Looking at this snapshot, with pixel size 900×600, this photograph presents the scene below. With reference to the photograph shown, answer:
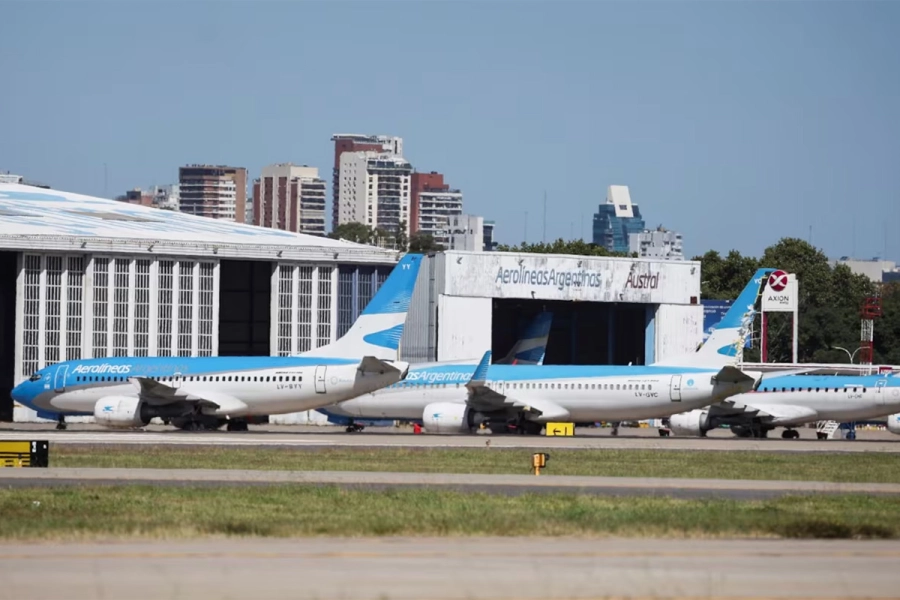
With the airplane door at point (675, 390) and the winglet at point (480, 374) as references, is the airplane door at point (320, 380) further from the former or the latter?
the airplane door at point (675, 390)

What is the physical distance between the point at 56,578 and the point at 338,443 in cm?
3656

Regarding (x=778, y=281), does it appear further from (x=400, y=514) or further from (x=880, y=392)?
(x=400, y=514)

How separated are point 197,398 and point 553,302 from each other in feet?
120

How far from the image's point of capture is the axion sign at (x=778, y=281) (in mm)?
101625

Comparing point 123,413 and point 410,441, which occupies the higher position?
point 123,413

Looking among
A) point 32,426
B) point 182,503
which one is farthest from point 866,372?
point 182,503

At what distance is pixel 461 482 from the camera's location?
35.1 m

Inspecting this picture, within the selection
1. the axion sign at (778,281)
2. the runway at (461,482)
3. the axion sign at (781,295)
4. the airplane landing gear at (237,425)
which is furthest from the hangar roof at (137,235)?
the runway at (461,482)

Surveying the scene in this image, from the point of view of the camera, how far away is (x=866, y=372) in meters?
87.8

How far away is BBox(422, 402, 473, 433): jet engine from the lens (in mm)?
64562

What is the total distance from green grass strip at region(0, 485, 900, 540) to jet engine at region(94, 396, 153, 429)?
30.7 metres

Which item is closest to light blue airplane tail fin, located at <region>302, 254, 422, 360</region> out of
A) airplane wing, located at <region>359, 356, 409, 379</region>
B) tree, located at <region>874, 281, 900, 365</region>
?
airplane wing, located at <region>359, 356, 409, 379</region>

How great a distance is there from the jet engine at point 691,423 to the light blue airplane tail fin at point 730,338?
521 cm

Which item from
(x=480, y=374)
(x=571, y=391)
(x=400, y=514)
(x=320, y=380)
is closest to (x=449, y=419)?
(x=480, y=374)
